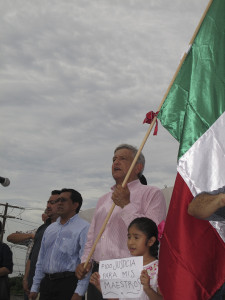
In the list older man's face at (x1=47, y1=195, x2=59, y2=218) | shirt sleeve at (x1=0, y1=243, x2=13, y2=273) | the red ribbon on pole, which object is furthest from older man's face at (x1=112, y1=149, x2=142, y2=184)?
shirt sleeve at (x1=0, y1=243, x2=13, y2=273)

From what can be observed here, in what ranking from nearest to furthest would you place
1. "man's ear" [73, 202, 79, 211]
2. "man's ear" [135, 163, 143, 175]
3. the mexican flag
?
1. the mexican flag
2. "man's ear" [135, 163, 143, 175]
3. "man's ear" [73, 202, 79, 211]

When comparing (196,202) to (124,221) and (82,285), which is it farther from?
(82,285)

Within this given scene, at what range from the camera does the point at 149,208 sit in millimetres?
4207

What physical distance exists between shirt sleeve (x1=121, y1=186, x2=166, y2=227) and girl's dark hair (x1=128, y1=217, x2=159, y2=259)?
80mm

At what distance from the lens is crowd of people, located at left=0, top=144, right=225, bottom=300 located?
3.71 metres

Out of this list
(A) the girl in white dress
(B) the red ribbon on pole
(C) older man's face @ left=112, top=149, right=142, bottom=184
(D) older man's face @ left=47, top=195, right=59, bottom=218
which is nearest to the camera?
(A) the girl in white dress

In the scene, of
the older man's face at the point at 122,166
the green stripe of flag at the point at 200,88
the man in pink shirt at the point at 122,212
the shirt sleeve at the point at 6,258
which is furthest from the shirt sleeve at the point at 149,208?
the shirt sleeve at the point at 6,258

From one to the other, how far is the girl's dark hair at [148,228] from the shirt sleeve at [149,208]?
80 mm

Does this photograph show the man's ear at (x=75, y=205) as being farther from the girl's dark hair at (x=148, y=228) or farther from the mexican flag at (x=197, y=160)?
the mexican flag at (x=197, y=160)

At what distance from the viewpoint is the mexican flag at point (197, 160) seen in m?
3.33

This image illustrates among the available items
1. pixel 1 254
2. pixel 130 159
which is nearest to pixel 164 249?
pixel 130 159

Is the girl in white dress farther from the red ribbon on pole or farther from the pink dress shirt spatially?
the red ribbon on pole

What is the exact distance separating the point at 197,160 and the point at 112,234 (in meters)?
1.18

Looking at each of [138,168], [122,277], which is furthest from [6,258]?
[122,277]
